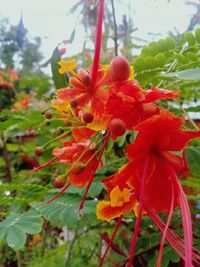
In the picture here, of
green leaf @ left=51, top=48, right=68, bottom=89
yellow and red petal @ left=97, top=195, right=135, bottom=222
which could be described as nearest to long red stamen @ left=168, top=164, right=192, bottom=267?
yellow and red petal @ left=97, top=195, right=135, bottom=222

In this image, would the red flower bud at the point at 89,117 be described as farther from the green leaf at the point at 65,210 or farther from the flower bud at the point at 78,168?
the green leaf at the point at 65,210

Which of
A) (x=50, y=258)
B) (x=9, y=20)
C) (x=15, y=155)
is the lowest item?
(x=50, y=258)

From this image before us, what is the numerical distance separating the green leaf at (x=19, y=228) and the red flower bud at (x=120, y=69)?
0.30 metres

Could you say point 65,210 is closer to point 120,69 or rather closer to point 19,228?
point 19,228

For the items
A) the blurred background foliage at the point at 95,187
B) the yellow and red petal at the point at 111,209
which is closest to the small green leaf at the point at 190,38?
the blurred background foliage at the point at 95,187

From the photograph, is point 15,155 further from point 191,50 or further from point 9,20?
point 191,50

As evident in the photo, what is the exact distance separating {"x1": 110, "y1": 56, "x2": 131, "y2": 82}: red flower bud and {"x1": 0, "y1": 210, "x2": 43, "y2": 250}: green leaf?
0.97 feet

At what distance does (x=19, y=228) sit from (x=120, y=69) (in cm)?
32

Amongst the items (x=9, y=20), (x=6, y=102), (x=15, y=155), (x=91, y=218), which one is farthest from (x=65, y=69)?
(x=6, y=102)

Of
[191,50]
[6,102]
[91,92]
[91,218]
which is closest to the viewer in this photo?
[91,92]

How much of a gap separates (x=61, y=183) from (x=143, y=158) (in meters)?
0.11

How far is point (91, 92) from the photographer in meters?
0.59

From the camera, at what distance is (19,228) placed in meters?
0.69

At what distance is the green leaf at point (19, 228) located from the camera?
0.66 m
